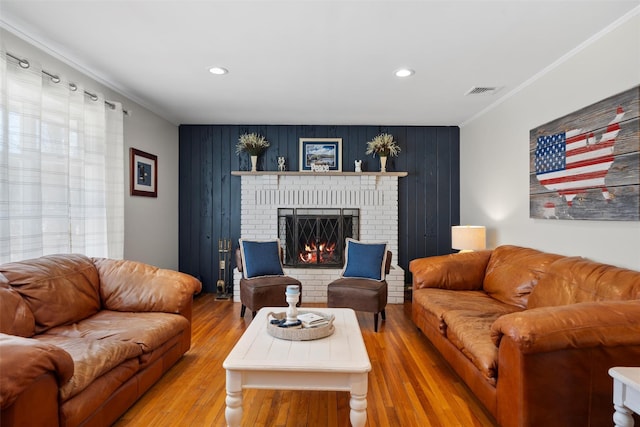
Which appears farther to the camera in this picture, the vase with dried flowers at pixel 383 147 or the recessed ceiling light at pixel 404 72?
the vase with dried flowers at pixel 383 147

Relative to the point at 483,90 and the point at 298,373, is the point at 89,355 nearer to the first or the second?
the point at 298,373

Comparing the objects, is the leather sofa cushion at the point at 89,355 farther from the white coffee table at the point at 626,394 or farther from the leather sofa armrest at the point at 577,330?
the white coffee table at the point at 626,394

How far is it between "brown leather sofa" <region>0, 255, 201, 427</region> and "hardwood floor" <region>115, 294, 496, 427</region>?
156mm

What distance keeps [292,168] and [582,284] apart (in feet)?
12.6

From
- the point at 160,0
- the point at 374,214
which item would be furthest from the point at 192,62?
the point at 374,214

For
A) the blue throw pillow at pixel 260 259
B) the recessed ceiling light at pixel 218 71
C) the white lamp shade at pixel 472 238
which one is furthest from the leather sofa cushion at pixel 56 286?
the white lamp shade at pixel 472 238

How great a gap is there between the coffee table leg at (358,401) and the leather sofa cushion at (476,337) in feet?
2.42

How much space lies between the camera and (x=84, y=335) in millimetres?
2221

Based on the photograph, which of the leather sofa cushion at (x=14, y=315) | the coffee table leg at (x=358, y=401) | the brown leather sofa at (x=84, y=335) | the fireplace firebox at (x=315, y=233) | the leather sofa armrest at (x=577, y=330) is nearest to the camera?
the brown leather sofa at (x=84, y=335)

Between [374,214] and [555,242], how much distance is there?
97.8 inches

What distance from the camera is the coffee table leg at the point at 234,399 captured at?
1818 mm

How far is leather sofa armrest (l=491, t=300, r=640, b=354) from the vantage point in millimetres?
1680

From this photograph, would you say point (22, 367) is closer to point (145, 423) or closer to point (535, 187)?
point (145, 423)

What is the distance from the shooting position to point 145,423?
205cm
